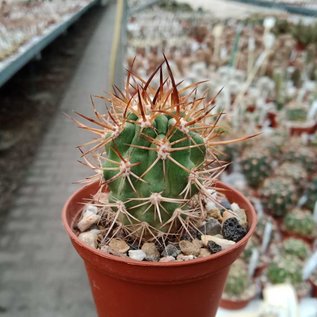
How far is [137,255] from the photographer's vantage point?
0.75 meters

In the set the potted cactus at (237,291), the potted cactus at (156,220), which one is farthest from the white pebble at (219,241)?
the potted cactus at (237,291)

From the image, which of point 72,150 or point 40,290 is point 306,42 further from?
point 40,290

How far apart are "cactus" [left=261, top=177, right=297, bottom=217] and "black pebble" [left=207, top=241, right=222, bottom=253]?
5.42ft

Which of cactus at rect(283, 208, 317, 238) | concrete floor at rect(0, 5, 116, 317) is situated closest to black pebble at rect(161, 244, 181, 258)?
concrete floor at rect(0, 5, 116, 317)

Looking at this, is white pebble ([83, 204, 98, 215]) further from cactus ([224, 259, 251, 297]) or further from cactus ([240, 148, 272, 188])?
cactus ([240, 148, 272, 188])

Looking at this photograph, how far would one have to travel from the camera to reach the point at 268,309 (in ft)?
4.50

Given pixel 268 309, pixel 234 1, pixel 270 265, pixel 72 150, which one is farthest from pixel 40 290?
pixel 234 1

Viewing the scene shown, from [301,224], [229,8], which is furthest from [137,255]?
[229,8]

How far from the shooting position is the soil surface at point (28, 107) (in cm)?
270

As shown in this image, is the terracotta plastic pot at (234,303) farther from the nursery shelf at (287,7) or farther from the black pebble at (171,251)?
the nursery shelf at (287,7)

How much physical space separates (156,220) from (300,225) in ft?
5.40

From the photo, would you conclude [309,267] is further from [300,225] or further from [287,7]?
[287,7]

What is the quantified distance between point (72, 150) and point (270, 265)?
1572 mm

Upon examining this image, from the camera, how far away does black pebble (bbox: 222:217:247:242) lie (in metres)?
0.82
